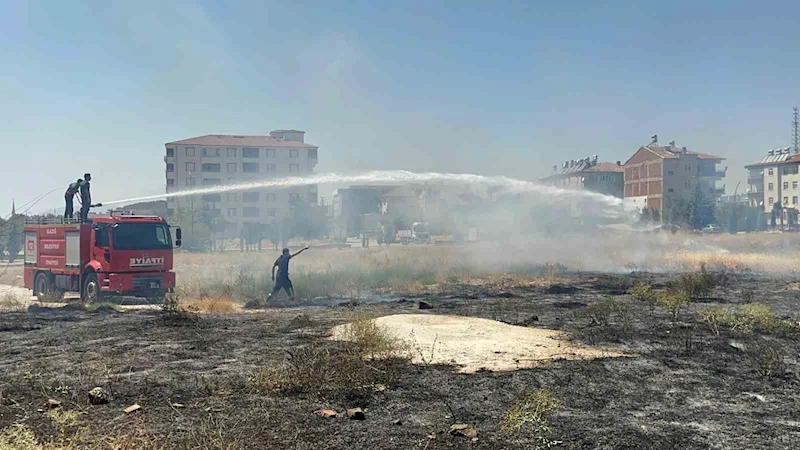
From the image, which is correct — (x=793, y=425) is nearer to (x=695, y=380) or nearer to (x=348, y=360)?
(x=695, y=380)

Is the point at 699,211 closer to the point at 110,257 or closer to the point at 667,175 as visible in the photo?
the point at 667,175

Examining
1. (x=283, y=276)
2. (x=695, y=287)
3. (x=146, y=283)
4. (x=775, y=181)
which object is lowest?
(x=695, y=287)

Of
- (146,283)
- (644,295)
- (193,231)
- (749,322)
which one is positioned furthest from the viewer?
(193,231)

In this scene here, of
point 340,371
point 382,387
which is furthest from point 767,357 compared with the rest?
point 340,371

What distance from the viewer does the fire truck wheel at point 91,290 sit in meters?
19.7

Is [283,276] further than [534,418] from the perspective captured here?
Yes

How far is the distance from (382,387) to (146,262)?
44.3 feet

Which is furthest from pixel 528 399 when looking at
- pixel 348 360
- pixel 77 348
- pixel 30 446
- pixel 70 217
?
pixel 70 217

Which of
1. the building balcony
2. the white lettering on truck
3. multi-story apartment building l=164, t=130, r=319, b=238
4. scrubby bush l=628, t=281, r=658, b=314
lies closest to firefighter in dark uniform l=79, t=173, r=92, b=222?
the white lettering on truck

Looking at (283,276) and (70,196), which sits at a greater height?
(70,196)

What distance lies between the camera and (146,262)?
65.6ft

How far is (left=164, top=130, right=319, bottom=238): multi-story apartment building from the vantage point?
87312mm

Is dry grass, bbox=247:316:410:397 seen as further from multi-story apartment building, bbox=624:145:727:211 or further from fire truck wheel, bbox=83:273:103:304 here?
multi-story apartment building, bbox=624:145:727:211

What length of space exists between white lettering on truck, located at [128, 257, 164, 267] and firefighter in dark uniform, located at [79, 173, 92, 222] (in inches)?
Answer: 82.3
